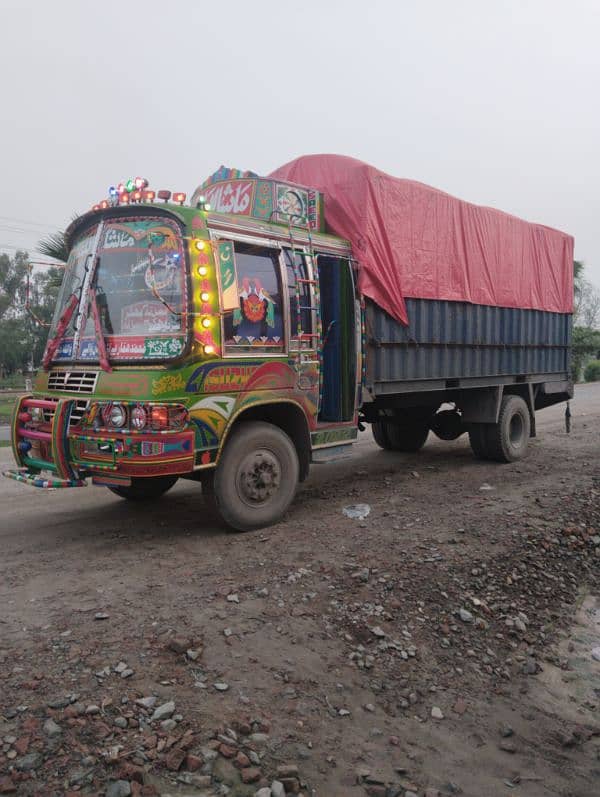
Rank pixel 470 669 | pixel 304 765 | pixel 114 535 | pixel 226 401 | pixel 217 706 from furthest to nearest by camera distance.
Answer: pixel 114 535, pixel 226 401, pixel 470 669, pixel 217 706, pixel 304 765

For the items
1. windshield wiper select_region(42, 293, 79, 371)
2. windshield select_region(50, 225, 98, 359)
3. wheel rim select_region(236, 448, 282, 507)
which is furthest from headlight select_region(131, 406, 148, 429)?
windshield wiper select_region(42, 293, 79, 371)

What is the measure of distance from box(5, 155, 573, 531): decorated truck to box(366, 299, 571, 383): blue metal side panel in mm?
28

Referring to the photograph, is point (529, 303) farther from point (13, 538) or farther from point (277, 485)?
point (13, 538)

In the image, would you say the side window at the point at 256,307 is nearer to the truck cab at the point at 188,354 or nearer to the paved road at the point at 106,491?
the truck cab at the point at 188,354

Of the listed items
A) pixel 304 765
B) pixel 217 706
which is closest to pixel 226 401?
pixel 217 706

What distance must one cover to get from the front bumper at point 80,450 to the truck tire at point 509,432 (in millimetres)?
5312

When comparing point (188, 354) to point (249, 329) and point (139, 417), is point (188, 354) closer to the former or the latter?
point (139, 417)

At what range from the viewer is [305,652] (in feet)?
11.8

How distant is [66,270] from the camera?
19.0 feet

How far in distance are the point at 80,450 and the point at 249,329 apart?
1712 millimetres

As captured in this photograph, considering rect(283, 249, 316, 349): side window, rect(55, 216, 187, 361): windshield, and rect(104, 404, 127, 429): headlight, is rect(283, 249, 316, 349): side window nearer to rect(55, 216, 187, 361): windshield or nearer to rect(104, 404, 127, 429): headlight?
rect(55, 216, 187, 361): windshield

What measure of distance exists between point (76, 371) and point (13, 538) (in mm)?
1556

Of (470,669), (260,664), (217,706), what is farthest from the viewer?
(470,669)

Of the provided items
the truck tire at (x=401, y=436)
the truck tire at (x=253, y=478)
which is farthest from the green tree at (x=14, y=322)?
the truck tire at (x=253, y=478)
